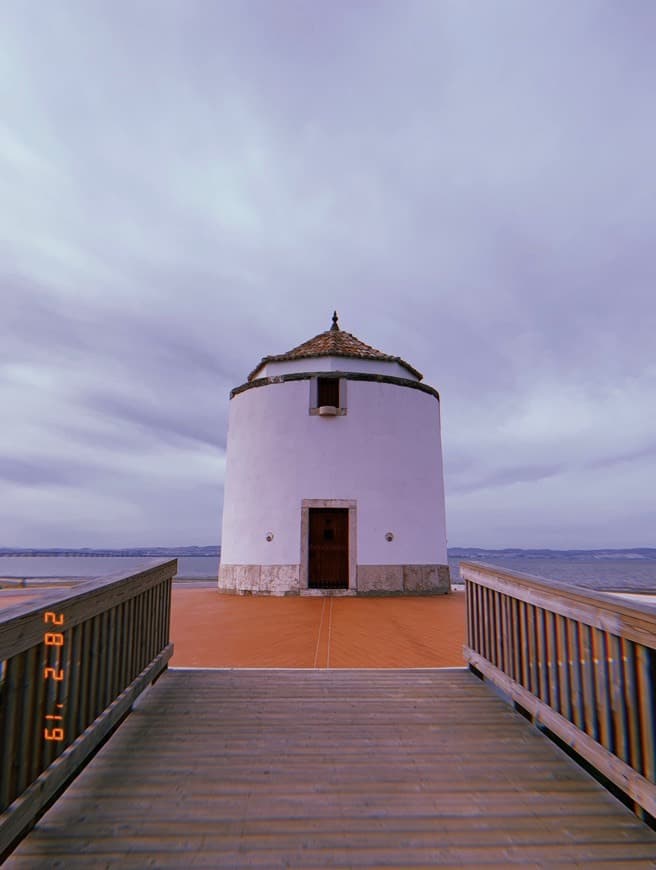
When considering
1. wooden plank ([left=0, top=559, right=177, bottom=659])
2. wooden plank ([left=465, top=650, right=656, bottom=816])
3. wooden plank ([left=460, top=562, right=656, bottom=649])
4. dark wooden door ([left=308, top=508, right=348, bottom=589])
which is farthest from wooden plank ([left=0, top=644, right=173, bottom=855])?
dark wooden door ([left=308, top=508, right=348, bottom=589])

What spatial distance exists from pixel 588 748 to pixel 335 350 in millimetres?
14192

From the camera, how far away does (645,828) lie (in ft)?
8.66

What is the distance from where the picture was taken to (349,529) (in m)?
14.7

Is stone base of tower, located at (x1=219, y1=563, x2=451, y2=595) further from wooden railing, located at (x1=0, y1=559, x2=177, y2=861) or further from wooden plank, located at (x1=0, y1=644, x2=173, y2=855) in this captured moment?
wooden plank, located at (x1=0, y1=644, x2=173, y2=855)

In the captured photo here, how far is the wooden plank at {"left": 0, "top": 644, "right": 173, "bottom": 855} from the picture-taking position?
2336mm

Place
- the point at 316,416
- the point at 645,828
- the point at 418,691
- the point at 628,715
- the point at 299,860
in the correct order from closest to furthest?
the point at 299,860 < the point at 645,828 < the point at 628,715 < the point at 418,691 < the point at 316,416

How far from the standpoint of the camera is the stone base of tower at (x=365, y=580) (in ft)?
47.2

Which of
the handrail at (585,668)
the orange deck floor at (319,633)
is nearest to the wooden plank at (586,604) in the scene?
the handrail at (585,668)

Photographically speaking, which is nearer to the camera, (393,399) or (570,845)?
(570,845)

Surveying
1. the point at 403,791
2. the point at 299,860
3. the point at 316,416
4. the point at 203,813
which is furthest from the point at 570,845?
the point at 316,416

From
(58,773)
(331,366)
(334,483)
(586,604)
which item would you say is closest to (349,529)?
(334,483)

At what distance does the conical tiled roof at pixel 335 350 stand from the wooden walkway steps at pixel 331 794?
42.3 ft

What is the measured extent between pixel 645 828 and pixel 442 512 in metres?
13.8

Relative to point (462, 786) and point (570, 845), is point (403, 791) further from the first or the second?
point (570, 845)
